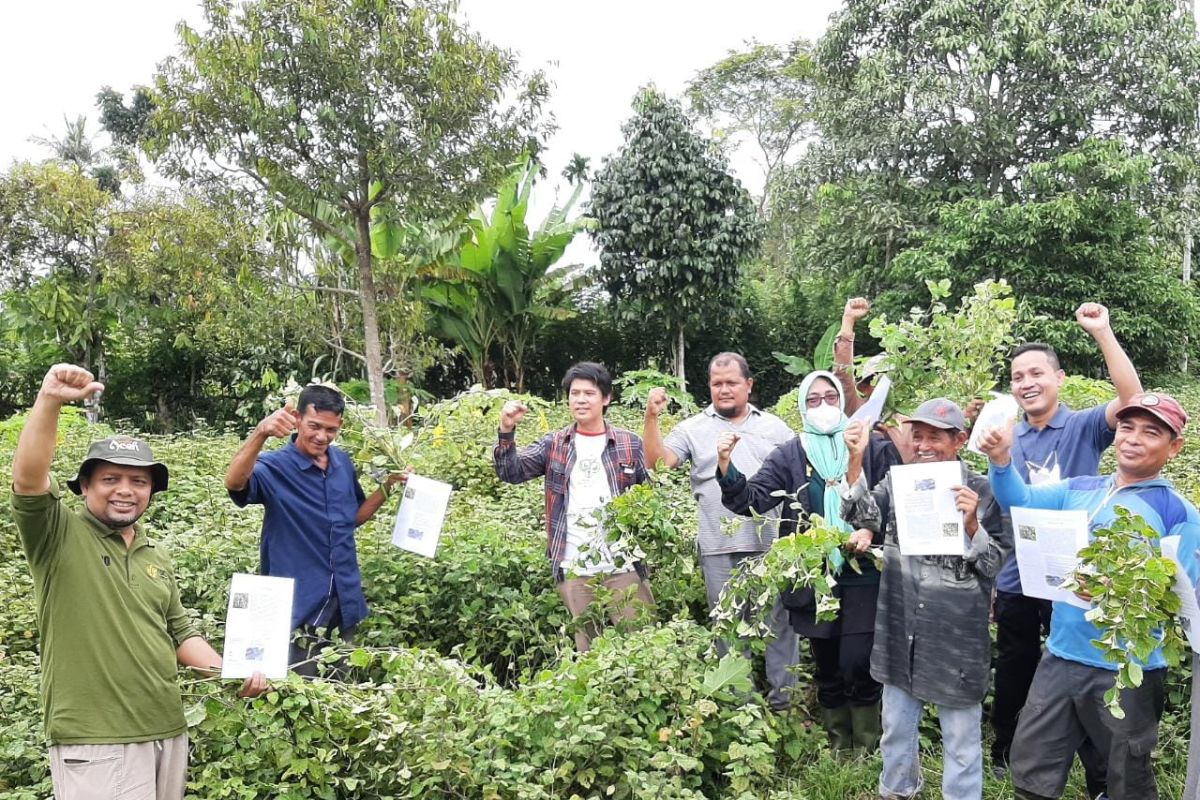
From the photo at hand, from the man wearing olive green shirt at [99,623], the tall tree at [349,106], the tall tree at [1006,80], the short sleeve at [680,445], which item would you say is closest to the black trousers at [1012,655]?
the short sleeve at [680,445]

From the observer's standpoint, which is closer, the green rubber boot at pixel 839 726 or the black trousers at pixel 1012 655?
the black trousers at pixel 1012 655

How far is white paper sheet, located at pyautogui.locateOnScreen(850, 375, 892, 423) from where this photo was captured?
3.40 m

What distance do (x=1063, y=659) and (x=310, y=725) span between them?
2451 mm

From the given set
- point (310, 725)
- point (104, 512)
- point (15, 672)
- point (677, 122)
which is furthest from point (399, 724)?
point (677, 122)

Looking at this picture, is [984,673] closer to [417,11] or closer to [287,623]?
[287,623]

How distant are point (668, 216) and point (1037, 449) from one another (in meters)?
11.4

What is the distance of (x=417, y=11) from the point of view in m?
8.78

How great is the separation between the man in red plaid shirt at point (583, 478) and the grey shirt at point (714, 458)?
0.25 m

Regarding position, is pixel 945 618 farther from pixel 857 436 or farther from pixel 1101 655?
pixel 857 436

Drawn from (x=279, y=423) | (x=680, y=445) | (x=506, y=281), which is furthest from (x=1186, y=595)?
(x=506, y=281)

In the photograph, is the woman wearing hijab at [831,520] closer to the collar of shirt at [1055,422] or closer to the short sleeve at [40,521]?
the collar of shirt at [1055,422]

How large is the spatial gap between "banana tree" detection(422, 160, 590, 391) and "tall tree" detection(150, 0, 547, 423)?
312 centimetres

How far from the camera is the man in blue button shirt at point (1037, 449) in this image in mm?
3338

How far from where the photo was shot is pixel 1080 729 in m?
2.88
